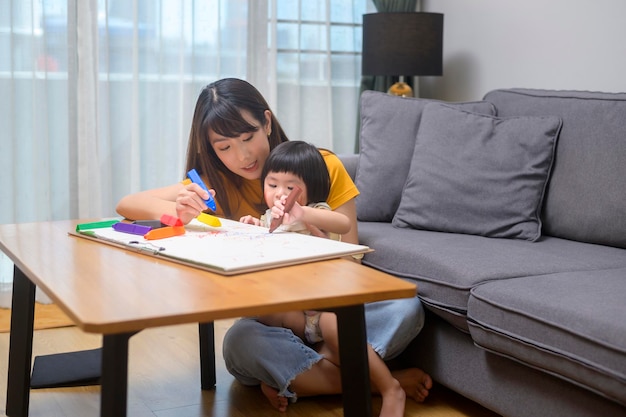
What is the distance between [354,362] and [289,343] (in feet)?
2.25

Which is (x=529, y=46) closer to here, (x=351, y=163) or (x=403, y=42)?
(x=403, y=42)

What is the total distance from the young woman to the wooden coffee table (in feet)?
1.61

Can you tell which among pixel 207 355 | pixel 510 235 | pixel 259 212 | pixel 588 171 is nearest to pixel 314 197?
pixel 259 212

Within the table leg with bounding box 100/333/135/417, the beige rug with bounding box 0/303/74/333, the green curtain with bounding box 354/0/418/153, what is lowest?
the beige rug with bounding box 0/303/74/333

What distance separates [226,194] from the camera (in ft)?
7.20

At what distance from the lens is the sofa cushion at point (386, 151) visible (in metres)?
2.69

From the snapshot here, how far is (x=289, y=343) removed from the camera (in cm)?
203

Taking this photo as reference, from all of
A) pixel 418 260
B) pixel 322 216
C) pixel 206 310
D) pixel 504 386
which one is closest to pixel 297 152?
pixel 322 216

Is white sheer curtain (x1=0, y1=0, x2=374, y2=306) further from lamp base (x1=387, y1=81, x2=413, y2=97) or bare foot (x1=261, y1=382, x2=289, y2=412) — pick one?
bare foot (x1=261, y1=382, x2=289, y2=412)

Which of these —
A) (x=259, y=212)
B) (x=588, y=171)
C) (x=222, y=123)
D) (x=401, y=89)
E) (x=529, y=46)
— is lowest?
(x=259, y=212)

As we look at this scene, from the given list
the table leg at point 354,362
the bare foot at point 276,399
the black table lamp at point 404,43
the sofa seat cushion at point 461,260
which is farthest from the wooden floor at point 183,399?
the black table lamp at point 404,43

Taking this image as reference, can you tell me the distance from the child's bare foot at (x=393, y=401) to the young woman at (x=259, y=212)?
93mm

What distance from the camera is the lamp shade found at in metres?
3.41

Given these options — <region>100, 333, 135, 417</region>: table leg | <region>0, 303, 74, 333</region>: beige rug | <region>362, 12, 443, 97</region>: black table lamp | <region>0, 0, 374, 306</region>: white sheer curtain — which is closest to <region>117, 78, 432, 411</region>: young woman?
<region>100, 333, 135, 417</region>: table leg
